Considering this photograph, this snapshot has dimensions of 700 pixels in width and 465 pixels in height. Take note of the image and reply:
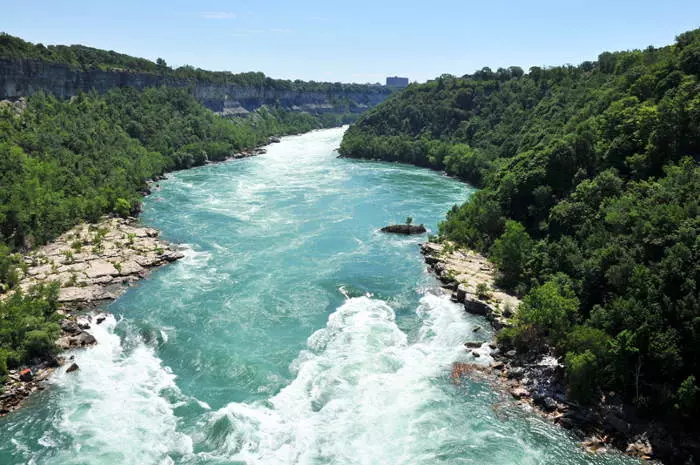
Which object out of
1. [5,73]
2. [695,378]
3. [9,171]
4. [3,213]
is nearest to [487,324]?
[695,378]

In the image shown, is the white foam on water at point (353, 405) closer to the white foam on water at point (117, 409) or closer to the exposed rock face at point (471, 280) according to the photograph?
the exposed rock face at point (471, 280)

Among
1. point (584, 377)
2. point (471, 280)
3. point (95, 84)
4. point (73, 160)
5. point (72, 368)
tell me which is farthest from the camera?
point (95, 84)

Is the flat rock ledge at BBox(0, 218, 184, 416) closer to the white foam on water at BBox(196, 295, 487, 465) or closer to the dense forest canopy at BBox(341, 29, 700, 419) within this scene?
the white foam on water at BBox(196, 295, 487, 465)

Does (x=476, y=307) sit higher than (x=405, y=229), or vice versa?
(x=405, y=229)

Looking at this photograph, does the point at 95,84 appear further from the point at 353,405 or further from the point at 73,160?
the point at 353,405

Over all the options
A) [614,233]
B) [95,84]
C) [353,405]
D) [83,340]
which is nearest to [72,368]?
[83,340]

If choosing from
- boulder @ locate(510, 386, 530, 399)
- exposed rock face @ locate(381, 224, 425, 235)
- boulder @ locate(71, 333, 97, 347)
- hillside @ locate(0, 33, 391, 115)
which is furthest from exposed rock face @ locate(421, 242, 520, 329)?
hillside @ locate(0, 33, 391, 115)

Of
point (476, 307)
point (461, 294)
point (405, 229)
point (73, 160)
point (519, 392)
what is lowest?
point (519, 392)

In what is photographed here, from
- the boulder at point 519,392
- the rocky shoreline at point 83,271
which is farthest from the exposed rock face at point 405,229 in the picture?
the boulder at point 519,392
